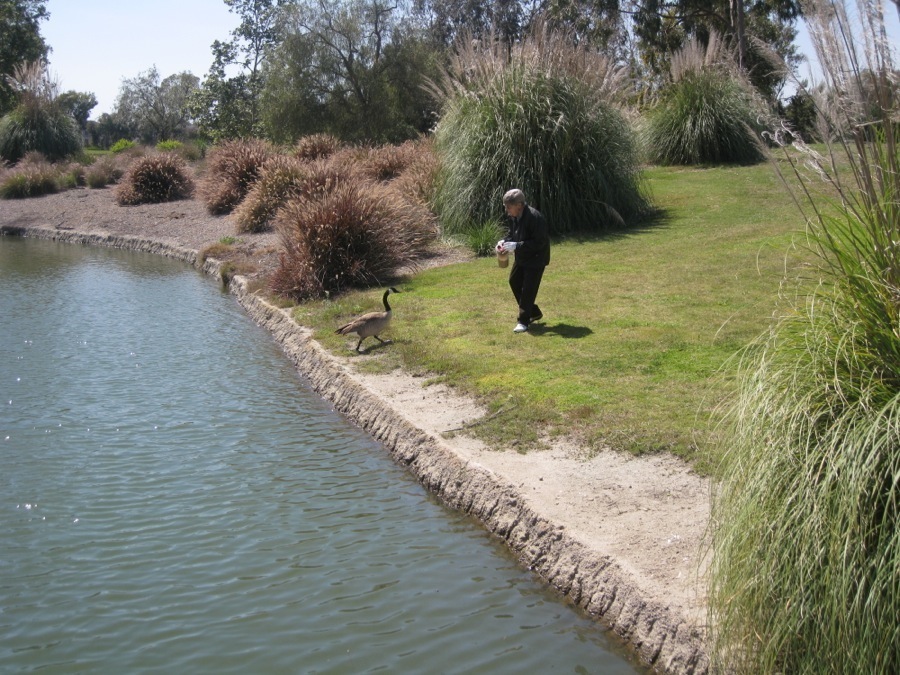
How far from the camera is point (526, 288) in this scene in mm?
10266

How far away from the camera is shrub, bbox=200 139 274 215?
83.4 ft

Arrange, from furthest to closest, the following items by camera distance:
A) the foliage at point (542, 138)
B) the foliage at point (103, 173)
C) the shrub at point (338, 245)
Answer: the foliage at point (103, 173) < the foliage at point (542, 138) < the shrub at point (338, 245)

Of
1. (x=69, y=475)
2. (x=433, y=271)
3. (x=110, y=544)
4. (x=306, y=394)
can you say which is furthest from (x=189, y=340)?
(x=110, y=544)

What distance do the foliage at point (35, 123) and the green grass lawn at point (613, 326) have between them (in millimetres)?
26216

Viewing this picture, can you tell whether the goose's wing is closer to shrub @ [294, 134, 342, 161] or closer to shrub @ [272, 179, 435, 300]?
shrub @ [272, 179, 435, 300]

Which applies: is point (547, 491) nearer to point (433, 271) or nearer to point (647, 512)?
point (647, 512)

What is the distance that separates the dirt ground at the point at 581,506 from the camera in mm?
4832

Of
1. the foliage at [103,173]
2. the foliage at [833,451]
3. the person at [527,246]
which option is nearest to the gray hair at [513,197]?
the person at [527,246]

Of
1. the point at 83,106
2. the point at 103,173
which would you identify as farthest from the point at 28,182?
the point at 83,106

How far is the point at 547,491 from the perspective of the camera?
20.6 feet

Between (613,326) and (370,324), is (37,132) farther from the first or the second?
(613,326)

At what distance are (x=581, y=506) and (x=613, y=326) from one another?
4.55m

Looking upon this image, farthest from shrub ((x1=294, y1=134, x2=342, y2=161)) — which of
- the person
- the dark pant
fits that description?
the person

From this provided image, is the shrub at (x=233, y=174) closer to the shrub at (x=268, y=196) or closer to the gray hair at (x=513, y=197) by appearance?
the shrub at (x=268, y=196)
